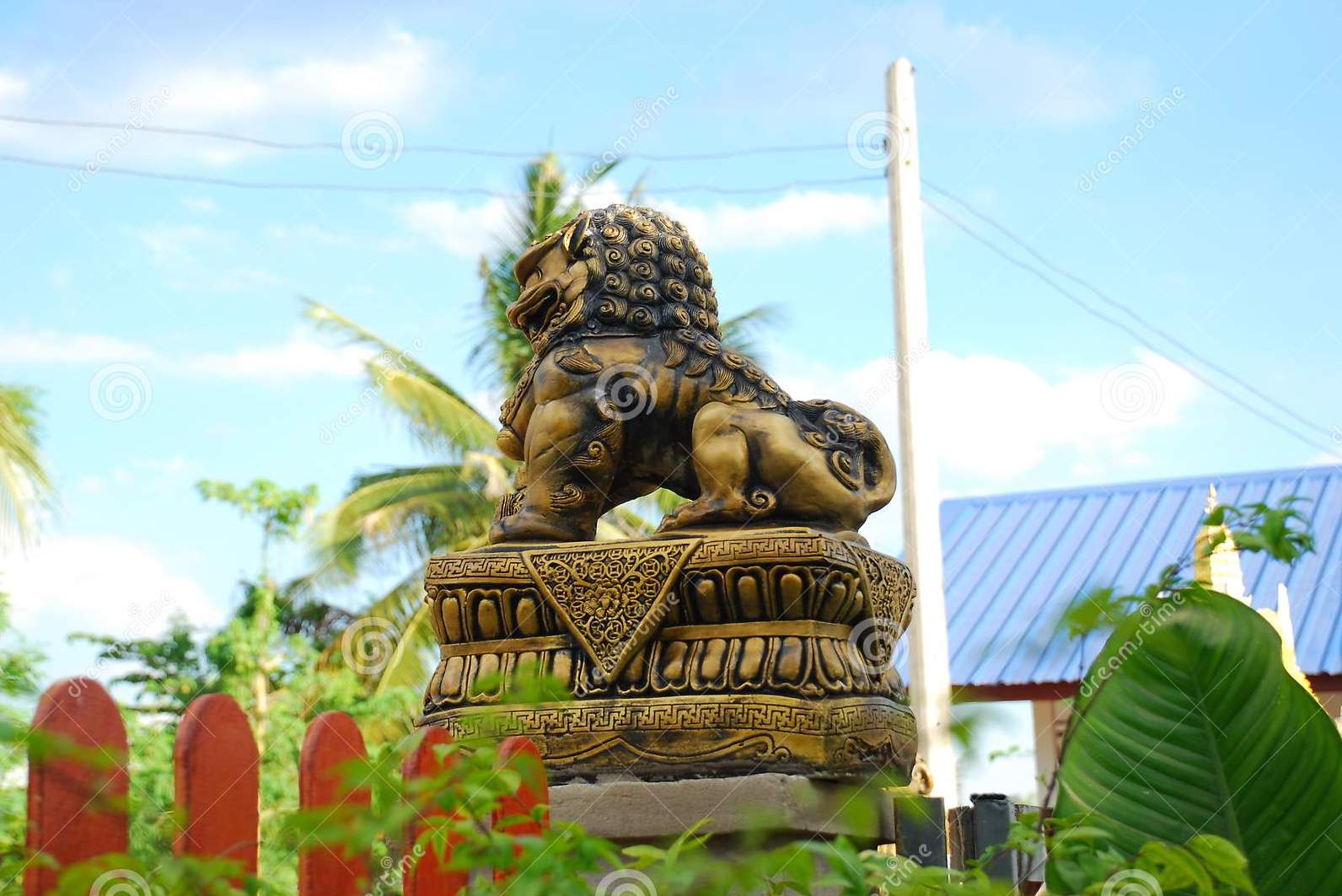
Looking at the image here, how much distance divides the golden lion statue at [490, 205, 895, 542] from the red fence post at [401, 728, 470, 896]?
169cm

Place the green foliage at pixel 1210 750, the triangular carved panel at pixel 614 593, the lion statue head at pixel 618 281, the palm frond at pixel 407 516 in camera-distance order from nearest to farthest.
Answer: the green foliage at pixel 1210 750 < the triangular carved panel at pixel 614 593 < the lion statue head at pixel 618 281 < the palm frond at pixel 407 516

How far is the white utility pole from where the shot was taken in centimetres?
807

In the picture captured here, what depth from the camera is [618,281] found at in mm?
3656

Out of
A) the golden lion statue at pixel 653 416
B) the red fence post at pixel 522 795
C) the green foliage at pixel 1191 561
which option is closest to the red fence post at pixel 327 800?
the red fence post at pixel 522 795

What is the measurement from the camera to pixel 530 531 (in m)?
3.55

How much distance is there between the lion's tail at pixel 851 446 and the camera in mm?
3576

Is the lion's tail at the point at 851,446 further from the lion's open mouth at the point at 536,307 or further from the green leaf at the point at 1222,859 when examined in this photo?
the green leaf at the point at 1222,859

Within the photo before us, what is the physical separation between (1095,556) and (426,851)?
33.9 ft

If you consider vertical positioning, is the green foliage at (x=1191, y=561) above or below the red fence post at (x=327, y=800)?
above

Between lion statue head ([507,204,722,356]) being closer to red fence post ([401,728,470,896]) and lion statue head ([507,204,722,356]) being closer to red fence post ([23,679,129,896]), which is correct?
red fence post ([401,728,470,896])

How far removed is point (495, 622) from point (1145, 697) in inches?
71.3

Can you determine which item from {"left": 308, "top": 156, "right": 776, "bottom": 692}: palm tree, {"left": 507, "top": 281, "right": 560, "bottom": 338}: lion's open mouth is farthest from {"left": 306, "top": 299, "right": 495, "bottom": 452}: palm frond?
{"left": 507, "top": 281, "right": 560, "bottom": 338}: lion's open mouth

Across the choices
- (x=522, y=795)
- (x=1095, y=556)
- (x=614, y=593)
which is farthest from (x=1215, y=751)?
(x=1095, y=556)

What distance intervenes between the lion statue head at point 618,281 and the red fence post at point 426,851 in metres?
1.93
